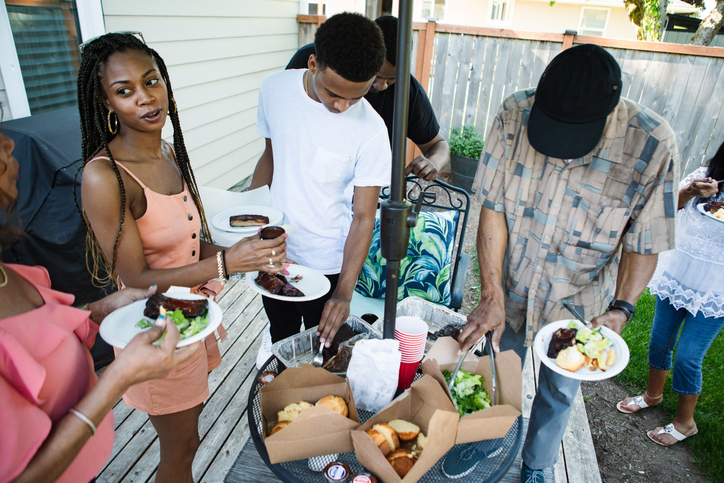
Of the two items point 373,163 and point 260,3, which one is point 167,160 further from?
point 260,3

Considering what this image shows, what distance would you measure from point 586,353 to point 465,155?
19.5 ft

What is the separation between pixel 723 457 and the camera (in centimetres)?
277

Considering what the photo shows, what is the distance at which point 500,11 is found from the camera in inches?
689

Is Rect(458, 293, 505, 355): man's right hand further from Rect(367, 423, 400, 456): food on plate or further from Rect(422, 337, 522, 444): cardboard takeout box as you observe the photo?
Rect(367, 423, 400, 456): food on plate

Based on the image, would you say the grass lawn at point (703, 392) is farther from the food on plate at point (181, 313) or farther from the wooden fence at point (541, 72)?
the wooden fence at point (541, 72)

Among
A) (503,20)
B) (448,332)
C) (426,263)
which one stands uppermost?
(503,20)

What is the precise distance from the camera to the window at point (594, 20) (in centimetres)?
1723

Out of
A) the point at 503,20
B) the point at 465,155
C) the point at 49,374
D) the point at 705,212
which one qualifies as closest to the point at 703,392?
the point at 705,212

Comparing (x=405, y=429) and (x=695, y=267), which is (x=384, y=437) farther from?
(x=695, y=267)

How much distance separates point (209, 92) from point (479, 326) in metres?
4.35

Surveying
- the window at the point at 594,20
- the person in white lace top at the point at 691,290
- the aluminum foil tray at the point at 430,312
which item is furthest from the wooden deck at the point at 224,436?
the window at the point at 594,20

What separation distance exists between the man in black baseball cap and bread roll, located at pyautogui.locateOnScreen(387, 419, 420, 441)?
48cm

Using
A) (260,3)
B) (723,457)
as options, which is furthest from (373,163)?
(260,3)

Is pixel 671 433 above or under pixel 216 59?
under
